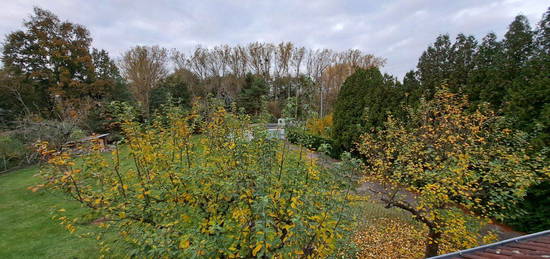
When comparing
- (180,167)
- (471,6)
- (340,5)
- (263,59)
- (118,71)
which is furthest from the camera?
(263,59)

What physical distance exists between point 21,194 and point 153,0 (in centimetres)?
824

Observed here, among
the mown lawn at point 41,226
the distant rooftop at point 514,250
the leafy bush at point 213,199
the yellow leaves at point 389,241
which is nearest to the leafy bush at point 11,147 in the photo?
the mown lawn at point 41,226

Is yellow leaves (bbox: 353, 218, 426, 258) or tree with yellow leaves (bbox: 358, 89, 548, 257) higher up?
Answer: tree with yellow leaves (bbox: 358, 89, 548, 257)

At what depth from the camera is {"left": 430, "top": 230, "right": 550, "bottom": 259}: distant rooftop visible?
1597 millimetres

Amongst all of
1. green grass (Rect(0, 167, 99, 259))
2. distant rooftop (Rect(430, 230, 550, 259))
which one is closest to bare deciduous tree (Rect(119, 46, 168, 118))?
green grass (Rect(0, 167, 99, 259))

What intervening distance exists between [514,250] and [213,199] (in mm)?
2589

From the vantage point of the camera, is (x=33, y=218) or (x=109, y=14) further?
(x=109, y=14)

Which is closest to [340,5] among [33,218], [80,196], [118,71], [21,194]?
[80,196]

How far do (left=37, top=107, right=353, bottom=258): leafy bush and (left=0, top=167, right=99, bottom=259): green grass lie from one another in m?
0.84

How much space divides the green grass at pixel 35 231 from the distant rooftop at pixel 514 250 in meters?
4.17

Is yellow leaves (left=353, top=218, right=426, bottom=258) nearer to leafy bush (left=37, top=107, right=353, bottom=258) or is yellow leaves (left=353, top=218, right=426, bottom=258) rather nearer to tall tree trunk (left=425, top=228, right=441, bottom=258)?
tall tree trunk (left=425, top=228, right=441, bottom=258)

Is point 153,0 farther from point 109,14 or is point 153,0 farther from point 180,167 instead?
point 180,167

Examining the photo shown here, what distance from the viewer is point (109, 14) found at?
32.5 ft

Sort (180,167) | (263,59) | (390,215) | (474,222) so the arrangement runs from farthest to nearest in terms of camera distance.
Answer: (263,59)
(390,215)
(474,222)
(180,167)
